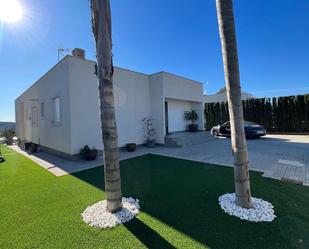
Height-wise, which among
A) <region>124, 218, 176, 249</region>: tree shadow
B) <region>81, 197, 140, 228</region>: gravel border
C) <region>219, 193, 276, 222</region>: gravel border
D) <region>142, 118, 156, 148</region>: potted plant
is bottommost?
<region>124, 218, 176, 249</region>: tree shadow

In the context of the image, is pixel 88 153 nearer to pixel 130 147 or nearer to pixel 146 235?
pixel 130 147

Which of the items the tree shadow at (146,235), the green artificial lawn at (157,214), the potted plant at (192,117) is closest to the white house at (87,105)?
the potted plant at (192,117)

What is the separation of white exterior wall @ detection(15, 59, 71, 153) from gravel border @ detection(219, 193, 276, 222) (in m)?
7.19

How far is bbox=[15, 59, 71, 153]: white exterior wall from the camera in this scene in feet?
26.8

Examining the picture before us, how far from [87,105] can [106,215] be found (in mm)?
6435

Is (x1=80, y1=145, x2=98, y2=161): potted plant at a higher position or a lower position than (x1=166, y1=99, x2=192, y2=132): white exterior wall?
lower

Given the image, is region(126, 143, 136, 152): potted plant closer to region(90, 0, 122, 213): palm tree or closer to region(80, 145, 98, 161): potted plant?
region(80, 145, 98, 161): potted plant

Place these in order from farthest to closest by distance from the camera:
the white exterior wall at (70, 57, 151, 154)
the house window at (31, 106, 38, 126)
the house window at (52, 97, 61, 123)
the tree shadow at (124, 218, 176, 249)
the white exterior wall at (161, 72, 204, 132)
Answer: the house window at (31, 106, 38, 126) < the white exterior wall at (161, 72, 204, 132) < the house window at (52, 97, 61, 123) < the white exterior wall at (70, 57, 151, 154) < the tree shadow at (124, 218, 176, 249)

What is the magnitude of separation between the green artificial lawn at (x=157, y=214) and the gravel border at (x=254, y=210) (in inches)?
4.0

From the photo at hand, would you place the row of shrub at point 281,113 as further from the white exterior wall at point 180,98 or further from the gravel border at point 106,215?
the gravel border at point 106,215

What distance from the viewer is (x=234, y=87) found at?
2.92 meters

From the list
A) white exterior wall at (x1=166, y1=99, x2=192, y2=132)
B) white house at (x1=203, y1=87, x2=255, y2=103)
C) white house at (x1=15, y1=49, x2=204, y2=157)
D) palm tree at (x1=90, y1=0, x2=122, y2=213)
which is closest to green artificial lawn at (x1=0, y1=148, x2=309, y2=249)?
palm tree at (x1=90, y1=0, x2=122, y2=213)

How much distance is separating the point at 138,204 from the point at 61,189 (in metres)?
2.37

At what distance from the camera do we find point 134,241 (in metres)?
2.42
